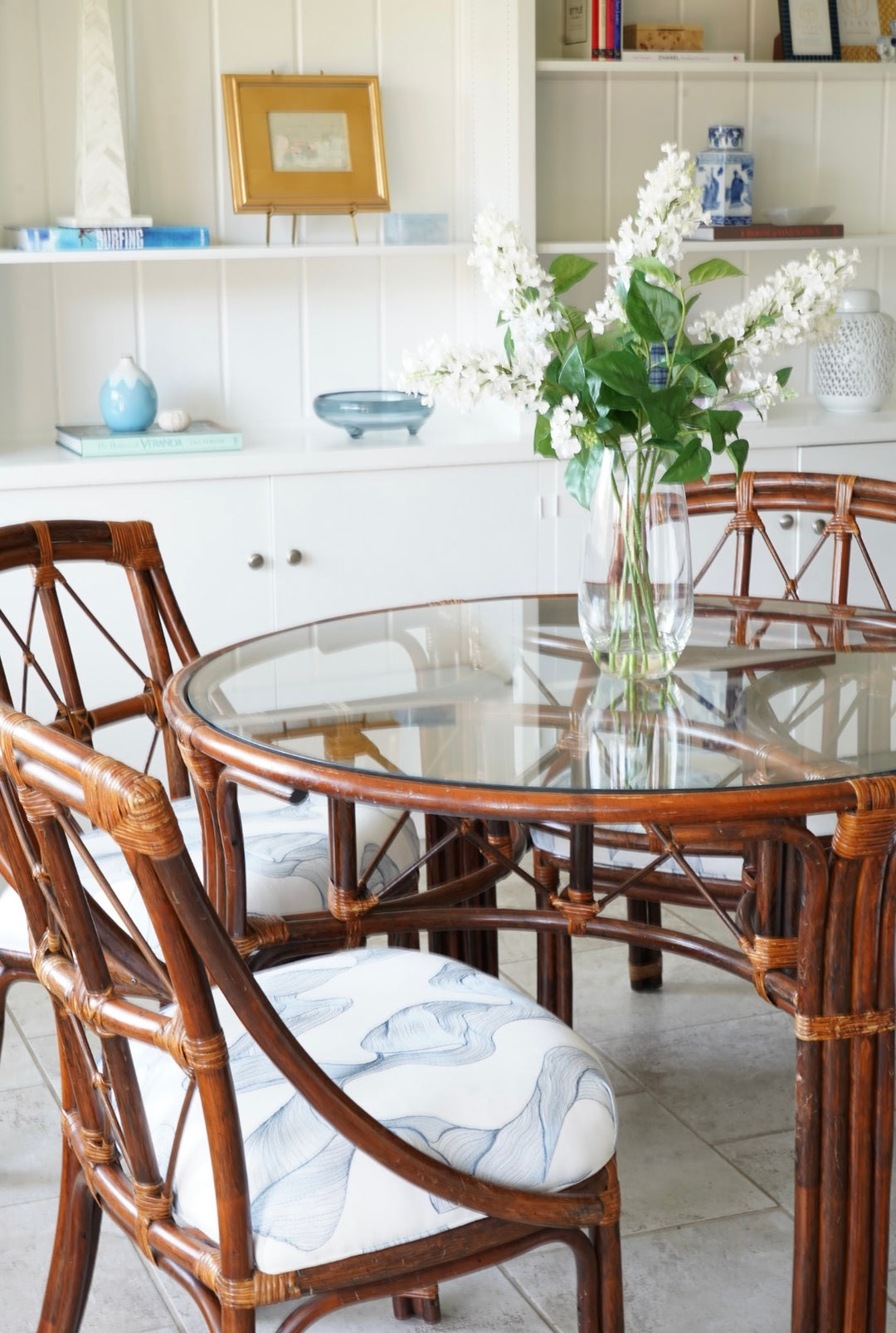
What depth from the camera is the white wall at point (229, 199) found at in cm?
308

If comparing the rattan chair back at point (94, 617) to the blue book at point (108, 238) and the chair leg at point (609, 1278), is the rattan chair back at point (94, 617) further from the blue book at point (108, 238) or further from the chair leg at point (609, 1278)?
the blue book at point (108, 238)

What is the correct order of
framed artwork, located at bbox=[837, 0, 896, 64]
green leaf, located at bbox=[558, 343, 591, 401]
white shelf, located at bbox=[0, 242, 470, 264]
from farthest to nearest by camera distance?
framed artwork, located at bbox=[837, 0, 896, 64] → white shelf, located at bbox=[0, 242, 470, 264] → green leaf, located at bbox=[558, 343, 591, 401]

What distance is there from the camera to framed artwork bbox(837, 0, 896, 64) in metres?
3.50

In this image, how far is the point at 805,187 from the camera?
11.9 ft

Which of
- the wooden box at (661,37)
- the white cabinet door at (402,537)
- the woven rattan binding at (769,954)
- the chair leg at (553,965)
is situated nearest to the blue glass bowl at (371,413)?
the white cabinet door at (402,537)

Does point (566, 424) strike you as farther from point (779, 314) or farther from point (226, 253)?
point (226, 253)

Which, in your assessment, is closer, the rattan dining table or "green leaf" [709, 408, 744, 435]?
the rattan dining table

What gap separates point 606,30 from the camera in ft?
10.5

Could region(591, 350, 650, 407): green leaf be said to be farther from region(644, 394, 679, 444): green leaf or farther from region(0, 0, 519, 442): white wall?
region(0, 0, 519, 442): white wall

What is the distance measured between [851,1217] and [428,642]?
85 cm

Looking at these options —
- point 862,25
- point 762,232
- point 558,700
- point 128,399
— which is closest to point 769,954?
point 558,700

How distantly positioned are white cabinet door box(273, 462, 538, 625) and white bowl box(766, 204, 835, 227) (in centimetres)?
87

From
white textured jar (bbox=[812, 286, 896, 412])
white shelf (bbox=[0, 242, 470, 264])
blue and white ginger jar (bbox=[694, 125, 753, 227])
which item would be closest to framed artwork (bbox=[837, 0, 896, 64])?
blue and white ginger jar (bbox=[694, 125, 753, 227])

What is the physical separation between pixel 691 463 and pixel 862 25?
2.45 metres
